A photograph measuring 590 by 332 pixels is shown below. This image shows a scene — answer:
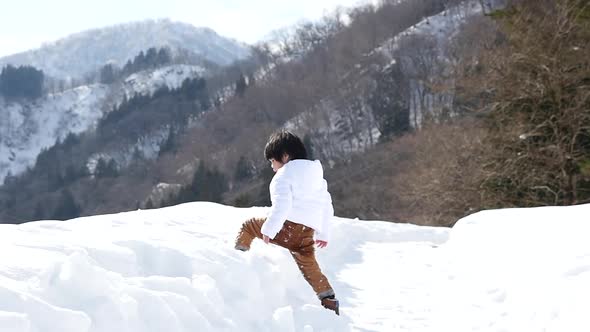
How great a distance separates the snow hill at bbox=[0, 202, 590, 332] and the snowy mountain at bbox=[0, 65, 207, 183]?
12450 cm

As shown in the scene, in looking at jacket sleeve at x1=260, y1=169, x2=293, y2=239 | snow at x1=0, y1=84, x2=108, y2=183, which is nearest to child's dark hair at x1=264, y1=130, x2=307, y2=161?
jacket sleeve at x1=260, y1=169, x2=293, y2=239

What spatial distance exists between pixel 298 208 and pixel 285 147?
537 millimetres

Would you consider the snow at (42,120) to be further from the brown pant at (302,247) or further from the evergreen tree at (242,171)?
the brown pant at (302,247)

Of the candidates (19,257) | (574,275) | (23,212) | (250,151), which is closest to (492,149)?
(574,275)

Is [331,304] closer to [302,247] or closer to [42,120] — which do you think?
[302,247]

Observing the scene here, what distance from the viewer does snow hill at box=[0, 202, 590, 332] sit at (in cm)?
283

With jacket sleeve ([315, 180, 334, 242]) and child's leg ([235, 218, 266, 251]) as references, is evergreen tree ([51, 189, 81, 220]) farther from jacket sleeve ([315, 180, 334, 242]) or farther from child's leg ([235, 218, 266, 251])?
jacket sleeve ([315, 180, 334, 242])

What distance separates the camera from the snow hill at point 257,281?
2.83 metres

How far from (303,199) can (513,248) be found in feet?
6.78

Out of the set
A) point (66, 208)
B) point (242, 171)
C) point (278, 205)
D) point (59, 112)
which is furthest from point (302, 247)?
point (59, 112)

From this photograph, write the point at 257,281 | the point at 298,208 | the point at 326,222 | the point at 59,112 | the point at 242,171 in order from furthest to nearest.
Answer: the point at 59,112, the point at 242,171, the point at 326,222, the point at 298,208, the point at 257,281

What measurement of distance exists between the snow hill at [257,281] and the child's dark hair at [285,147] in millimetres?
878

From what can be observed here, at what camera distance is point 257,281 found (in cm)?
402

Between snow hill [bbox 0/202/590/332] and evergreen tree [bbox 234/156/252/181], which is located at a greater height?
snow hill [bbox 0/202/590/332]
